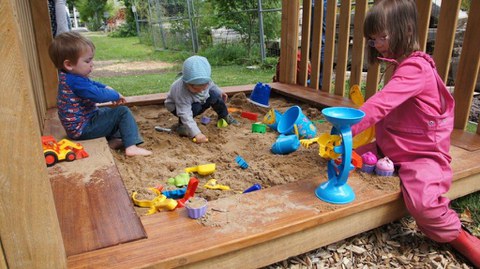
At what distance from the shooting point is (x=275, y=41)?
893 centimetres

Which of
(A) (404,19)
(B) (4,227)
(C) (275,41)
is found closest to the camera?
(B) (4,227)

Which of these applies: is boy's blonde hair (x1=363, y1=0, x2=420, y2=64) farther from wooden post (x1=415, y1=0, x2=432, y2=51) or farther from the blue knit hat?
the blue knit hat

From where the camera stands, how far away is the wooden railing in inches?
100.0

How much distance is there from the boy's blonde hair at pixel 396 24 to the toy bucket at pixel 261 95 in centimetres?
187

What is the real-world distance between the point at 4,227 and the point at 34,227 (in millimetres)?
73

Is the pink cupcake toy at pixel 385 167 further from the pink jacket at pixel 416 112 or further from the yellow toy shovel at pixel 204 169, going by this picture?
the yellow toy shovel at pixel 204 169

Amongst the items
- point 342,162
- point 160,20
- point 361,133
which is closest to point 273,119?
point 361,133

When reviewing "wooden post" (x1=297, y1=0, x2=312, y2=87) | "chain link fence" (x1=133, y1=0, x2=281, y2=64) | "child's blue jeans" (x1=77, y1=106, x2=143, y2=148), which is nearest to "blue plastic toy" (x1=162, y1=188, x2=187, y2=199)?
"child's blue jeans" (x1=77, y1=106, x2=143, y2=148)

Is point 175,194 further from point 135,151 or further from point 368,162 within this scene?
point 368,162

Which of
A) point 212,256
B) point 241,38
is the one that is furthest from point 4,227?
point 241,38

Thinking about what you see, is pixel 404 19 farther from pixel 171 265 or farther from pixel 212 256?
pixel 171 265

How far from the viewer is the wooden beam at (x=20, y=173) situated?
0.96m

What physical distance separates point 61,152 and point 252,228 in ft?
4.00

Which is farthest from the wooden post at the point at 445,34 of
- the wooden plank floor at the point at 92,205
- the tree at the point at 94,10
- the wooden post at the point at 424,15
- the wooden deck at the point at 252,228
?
the tree at the point at 94,10
